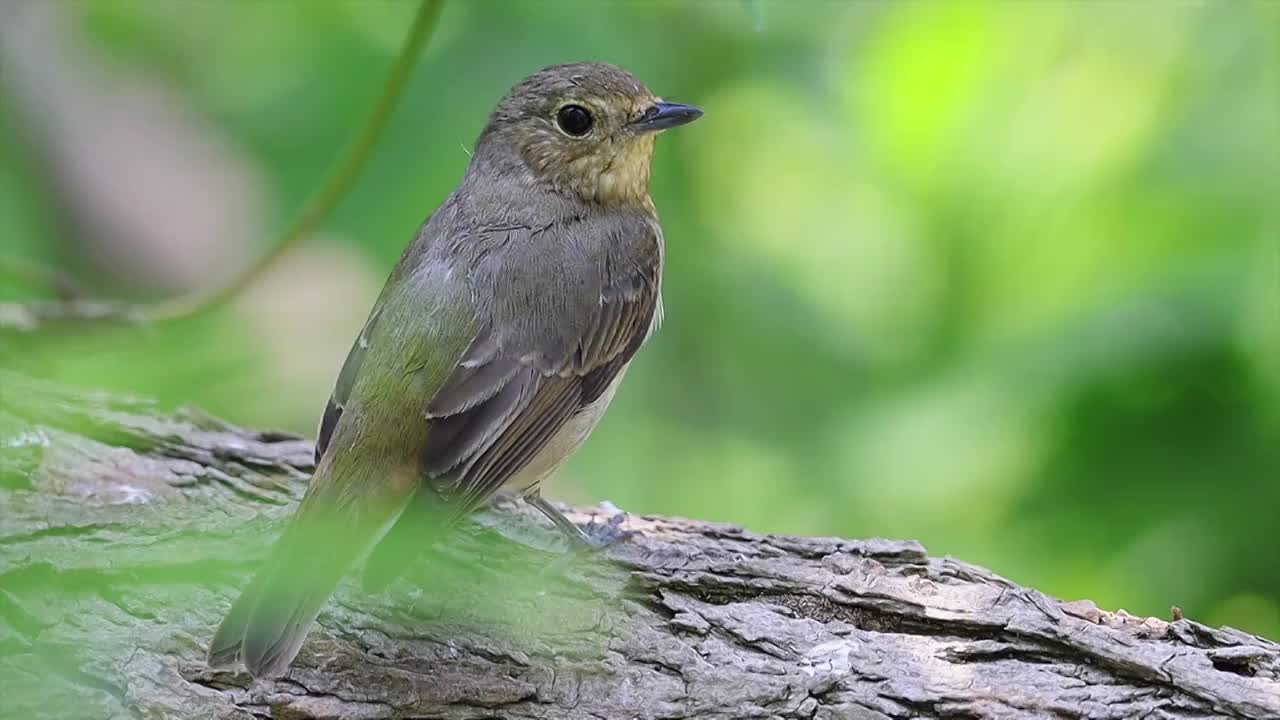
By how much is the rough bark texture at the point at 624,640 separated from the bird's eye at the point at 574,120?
163 cm

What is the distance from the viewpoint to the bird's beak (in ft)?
16.2

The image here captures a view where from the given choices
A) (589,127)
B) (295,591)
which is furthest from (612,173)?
(295,591)

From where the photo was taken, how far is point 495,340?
171 inches

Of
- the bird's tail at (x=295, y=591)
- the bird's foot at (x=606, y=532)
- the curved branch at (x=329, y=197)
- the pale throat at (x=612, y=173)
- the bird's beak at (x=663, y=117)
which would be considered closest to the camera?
the bird's tail at (x=295, y=591)

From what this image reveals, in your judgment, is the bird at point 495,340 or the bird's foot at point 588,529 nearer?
the bird at point 495,340

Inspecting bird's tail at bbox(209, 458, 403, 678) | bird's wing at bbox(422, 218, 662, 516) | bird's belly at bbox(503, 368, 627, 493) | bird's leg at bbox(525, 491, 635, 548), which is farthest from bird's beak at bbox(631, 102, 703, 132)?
bird's tail at bbox(209, 458, 403, 678)

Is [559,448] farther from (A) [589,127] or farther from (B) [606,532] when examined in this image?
(A) [589,127]

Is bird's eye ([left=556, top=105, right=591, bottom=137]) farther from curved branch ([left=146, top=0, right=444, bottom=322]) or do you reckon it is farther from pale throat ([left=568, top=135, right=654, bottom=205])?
curved branch ([left=146, top=0, right=444, bottom=322])

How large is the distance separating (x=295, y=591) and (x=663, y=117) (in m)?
2.55

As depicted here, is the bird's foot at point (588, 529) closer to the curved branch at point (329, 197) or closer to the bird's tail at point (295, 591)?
the bird's tail at point (295, 591)

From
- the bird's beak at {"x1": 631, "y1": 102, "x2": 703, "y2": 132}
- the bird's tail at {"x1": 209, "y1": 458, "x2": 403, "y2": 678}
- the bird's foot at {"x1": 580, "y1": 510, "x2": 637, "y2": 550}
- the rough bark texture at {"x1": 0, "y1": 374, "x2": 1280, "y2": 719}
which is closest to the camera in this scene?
the bird's tail at {"x1": 209, "y1": 458, "x2": 403, "y2": 678}

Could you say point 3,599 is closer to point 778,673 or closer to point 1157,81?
point 778,673

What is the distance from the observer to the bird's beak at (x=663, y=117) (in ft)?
16.2

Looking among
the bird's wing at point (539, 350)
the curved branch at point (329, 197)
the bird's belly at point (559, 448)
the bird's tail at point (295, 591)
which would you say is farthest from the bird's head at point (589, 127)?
the bird's tail at point (295, 591)
